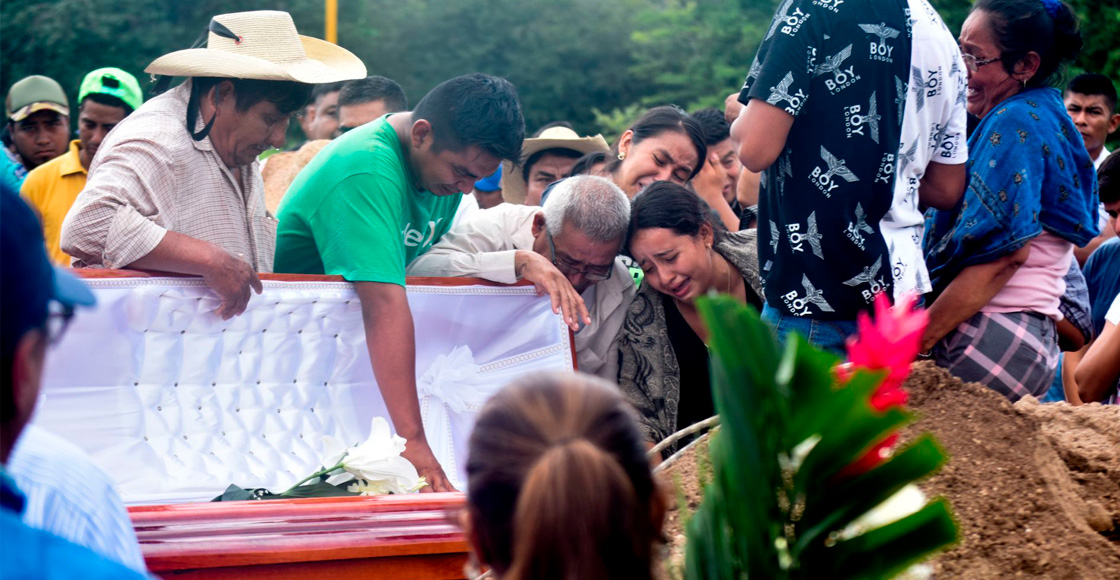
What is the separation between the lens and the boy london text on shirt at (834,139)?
2643 mm

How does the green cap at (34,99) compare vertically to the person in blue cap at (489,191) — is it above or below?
above

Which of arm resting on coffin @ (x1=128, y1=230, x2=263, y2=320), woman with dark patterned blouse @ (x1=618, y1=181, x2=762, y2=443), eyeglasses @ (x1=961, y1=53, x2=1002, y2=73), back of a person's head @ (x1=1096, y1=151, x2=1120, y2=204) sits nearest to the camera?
eyeglasses @ (x1=961, y1=53, x2=1002, y2=73)

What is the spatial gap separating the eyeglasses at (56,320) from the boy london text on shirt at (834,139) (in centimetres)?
192

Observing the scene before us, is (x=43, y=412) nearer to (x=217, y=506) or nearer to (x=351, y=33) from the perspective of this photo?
(x=217, y=506)

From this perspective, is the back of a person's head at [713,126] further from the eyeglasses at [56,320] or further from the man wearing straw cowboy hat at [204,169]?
the eyeglasses at [56,320]

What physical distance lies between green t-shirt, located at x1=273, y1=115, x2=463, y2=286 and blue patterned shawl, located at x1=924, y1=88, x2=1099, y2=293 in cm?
159

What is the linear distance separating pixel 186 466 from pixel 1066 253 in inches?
101

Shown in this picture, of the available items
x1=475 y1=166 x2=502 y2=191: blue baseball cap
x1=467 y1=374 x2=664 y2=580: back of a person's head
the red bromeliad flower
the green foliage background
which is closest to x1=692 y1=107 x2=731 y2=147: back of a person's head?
x1=475 y1=166 x2=502 y2=191: blue baseball cap

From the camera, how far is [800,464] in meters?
1.29

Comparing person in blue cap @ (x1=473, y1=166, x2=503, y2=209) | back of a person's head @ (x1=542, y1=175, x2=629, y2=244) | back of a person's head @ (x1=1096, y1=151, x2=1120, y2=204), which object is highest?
back of a person's head @ (x1=1096, y1=151, x2=1120, y2=204)

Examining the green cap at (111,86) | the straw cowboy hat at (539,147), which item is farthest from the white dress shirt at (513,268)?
the green cap at (111,86)

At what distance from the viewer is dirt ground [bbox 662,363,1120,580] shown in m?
2.12

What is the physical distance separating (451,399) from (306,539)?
1294mm

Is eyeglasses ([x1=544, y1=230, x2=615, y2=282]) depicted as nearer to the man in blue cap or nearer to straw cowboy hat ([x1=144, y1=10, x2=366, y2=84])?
straw cowboy hat ([x1=144, y1=10, x2=366, y2=84])
